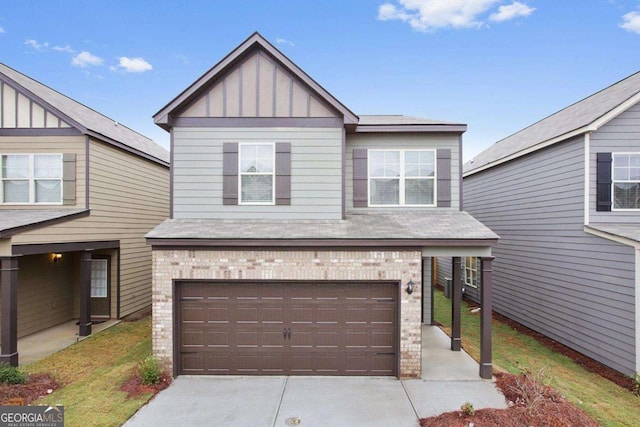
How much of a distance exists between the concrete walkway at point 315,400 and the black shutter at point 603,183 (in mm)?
5643

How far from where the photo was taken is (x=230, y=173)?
8547mm

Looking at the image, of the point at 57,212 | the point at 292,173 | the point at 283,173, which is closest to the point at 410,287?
the point at 292,173

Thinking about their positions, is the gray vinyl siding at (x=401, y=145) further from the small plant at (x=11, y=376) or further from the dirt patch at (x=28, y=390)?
the small plant at (x=11, y=376)

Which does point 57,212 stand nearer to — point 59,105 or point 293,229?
point 59,105

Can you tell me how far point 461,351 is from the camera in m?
8.96

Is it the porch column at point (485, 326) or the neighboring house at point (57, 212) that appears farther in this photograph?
the neighboring house at point (57, 212)

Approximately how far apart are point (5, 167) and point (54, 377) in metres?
6.81

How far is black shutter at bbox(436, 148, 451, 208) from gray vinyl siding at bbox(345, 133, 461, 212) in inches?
5.2

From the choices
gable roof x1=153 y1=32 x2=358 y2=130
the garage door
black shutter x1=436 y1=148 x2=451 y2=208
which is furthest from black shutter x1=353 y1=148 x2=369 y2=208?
the garage door

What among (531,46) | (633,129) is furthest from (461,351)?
(531,46)

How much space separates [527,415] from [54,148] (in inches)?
533

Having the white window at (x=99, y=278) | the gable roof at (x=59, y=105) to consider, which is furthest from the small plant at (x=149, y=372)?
the gable roof at (x=59, y=105)

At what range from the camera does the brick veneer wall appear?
734cm

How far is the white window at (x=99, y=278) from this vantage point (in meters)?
12.1
